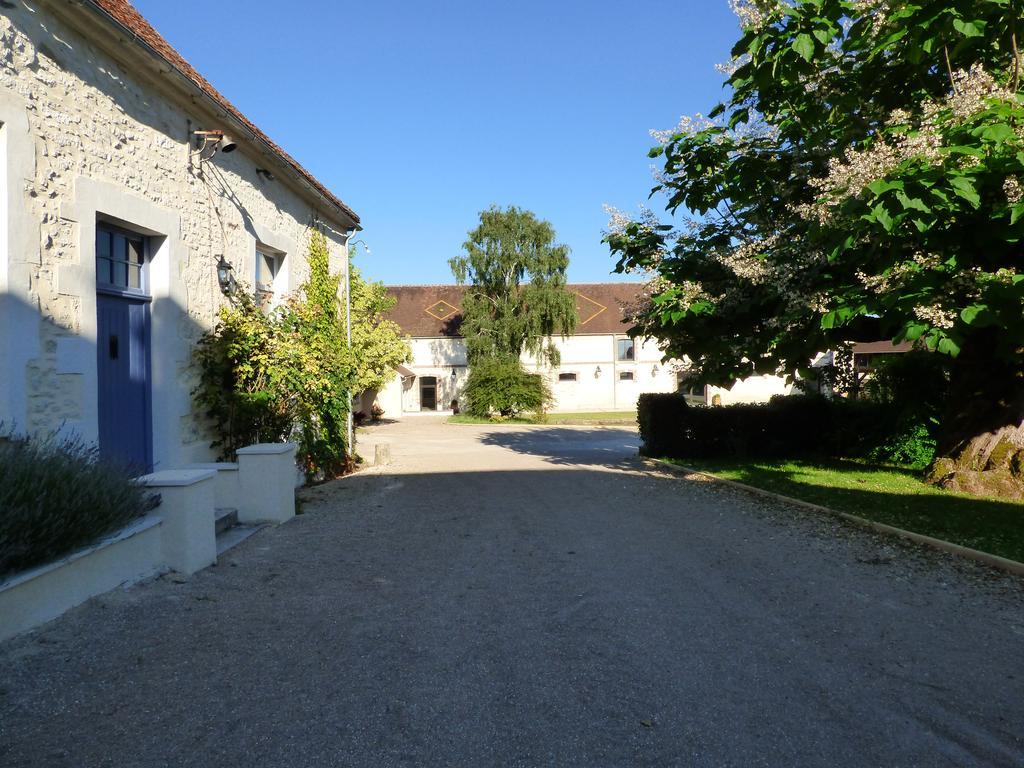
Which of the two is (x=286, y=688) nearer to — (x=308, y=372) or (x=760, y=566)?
(x=760, y=566)

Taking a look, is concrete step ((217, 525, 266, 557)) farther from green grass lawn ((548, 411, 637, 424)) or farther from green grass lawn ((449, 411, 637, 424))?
green grass lawn ((548, 411, 637, 424))

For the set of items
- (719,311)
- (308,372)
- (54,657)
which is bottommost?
(54,657)

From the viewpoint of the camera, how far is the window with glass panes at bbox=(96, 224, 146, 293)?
701 centimetres

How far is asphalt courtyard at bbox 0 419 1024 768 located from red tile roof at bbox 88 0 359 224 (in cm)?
489

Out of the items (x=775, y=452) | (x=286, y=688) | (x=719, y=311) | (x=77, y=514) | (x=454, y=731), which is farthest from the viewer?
(x=775, y=452)

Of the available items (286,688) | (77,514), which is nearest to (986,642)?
(286,688)

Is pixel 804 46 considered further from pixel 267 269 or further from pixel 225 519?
pixel 267 269

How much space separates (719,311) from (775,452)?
769cm

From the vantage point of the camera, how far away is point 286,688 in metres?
3.70

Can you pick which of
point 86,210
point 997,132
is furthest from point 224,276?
point 997,132

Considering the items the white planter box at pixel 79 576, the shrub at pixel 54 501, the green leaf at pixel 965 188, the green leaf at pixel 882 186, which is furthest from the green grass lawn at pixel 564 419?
the shrub at pixel 54 501

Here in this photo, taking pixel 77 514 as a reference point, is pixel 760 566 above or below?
below

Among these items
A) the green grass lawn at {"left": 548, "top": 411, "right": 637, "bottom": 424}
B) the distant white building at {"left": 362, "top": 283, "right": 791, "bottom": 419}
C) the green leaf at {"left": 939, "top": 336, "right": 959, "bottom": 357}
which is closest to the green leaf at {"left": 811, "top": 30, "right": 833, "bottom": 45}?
the green leaf at {"left": 939, "top": 336, "right": 959, "bottom": 357}

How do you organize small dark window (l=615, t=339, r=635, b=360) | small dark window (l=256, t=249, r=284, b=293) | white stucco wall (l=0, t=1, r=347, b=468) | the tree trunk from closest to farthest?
white stucco wall (l=0, t=1, r=347, b=468) → the tree trunk → small dark window (l=256, t=249, r=284, b=293) → small dark window (l=615, t=339, r=635, b=360)
